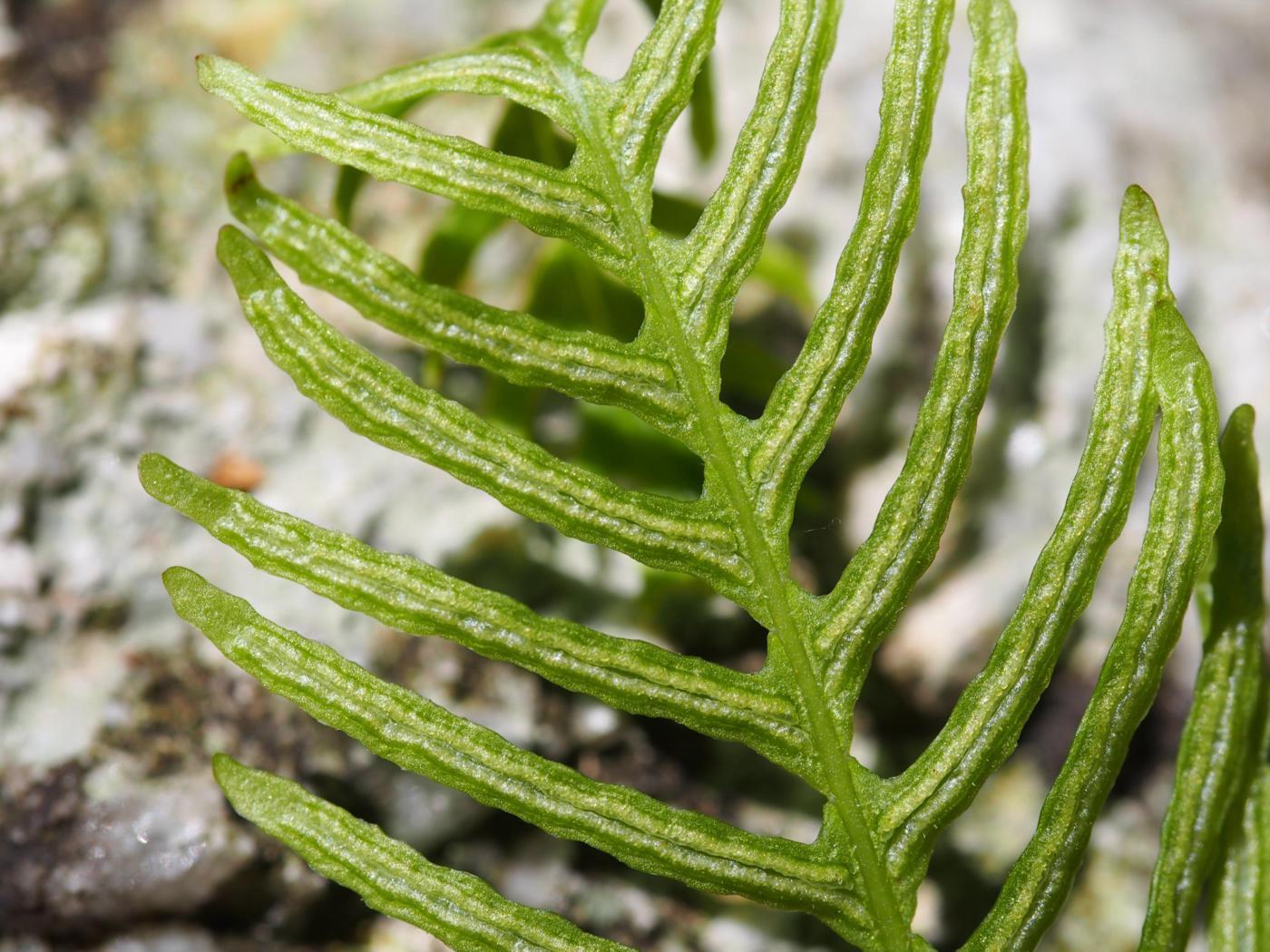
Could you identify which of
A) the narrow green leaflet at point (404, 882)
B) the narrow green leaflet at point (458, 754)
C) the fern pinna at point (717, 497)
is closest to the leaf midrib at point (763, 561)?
the fern pinna at point (717, 497)

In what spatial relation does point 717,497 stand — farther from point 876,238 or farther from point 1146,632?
point 1146,632

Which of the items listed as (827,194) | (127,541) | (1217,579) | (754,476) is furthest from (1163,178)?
(127,541)

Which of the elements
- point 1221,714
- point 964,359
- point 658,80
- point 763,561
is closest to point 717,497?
point 763,561

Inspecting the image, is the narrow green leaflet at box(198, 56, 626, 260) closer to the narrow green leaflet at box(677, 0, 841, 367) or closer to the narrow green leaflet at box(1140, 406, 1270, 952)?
the narrow green leaflet at box(677, 0, 841, 367)

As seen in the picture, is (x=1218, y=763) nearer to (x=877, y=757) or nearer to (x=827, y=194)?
(x=877, y=757)

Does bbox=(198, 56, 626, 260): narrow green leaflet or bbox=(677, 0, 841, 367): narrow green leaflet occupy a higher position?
bbox=(677, 0, 841, 367): narrow green leaflet

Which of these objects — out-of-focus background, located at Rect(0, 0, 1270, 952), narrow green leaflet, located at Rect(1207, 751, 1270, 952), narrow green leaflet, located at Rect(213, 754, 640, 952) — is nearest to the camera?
narrow green leaflet, located at Rect(213, 754, 640, 952)

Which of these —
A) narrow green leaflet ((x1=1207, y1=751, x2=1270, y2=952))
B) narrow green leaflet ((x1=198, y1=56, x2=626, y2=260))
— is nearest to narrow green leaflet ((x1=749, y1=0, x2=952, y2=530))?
narrow green leaflet ((x1=198, y1=56, x2=626, y2=260))
